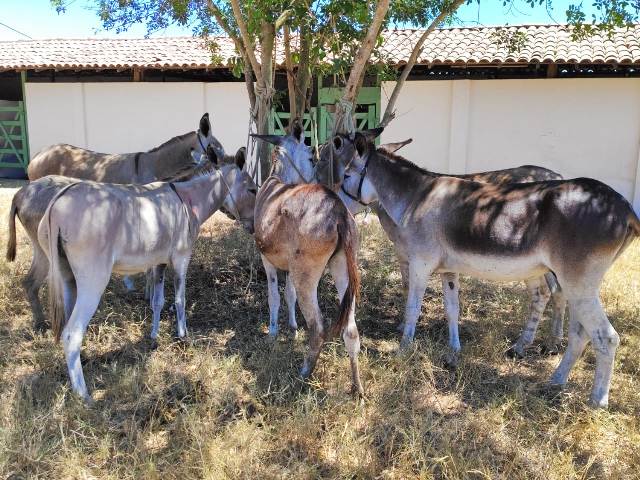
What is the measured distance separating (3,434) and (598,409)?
369 cm

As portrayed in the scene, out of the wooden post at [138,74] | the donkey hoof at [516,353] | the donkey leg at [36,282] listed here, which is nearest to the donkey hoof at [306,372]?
the donkey hoof at [516,353]

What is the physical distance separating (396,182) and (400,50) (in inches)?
305

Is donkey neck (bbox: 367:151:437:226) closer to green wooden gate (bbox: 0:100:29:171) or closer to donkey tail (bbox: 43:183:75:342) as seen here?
donkey tail (bbox: 43:183:75:342)

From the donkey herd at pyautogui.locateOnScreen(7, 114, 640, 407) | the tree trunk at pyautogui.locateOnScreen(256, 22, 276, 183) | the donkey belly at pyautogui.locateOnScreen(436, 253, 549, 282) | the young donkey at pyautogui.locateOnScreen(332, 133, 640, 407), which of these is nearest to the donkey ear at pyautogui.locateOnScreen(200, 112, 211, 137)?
the tree trunk at pyautogui.locateOnScreen(256, 22, 276, 183)

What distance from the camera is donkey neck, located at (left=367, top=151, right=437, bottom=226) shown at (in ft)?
14.8

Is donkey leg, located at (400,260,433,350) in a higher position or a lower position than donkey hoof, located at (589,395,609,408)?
higher

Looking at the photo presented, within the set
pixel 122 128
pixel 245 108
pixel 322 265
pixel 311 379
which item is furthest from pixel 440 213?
pixel 122 128

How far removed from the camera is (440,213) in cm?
422

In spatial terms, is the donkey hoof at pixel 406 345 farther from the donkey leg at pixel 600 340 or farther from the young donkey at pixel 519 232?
the donkey leg at pixel 600 340

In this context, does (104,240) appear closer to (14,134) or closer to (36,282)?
(36,282)

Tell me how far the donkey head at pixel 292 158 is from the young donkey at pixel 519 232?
2.20 ft

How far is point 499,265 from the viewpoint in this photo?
3.86 m

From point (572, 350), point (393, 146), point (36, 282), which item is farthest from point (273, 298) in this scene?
point (572, 350)

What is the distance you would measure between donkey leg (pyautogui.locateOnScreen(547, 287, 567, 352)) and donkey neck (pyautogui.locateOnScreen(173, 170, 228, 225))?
3149 millimetres
